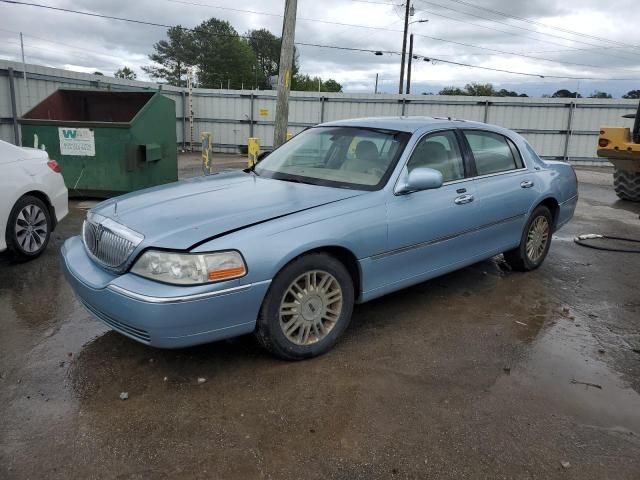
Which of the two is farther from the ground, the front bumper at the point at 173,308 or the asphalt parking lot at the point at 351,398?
the front bumper at the point at 173,308

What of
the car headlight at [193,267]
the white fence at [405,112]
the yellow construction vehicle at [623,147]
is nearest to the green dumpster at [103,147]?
the car headlight at [193,267]

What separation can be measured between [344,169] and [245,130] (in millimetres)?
16916

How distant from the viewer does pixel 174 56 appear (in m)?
79.1

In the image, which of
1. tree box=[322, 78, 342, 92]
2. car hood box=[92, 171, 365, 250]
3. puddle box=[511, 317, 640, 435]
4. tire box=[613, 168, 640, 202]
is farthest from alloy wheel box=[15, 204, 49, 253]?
tree box=[322, 78, 342, 92]

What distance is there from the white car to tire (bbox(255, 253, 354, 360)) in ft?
11.2

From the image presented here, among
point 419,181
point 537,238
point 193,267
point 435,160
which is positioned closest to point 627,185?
point 537,238

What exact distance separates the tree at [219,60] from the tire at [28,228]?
249 ft

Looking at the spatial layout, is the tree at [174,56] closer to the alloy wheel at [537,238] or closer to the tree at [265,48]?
the tree at [265,48]

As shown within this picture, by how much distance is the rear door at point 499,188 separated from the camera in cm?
468

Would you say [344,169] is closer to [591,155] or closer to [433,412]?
[433,412]

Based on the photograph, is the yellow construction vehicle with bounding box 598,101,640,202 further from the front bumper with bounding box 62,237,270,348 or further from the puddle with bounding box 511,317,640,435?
the front bumper with bounding box 62,237,270,348

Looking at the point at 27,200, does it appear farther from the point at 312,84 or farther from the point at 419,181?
the point at 312,84

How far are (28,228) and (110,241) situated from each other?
2811mm

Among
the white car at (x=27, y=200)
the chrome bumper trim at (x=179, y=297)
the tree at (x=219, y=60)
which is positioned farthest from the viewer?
the tree at (x=219, y=60)
